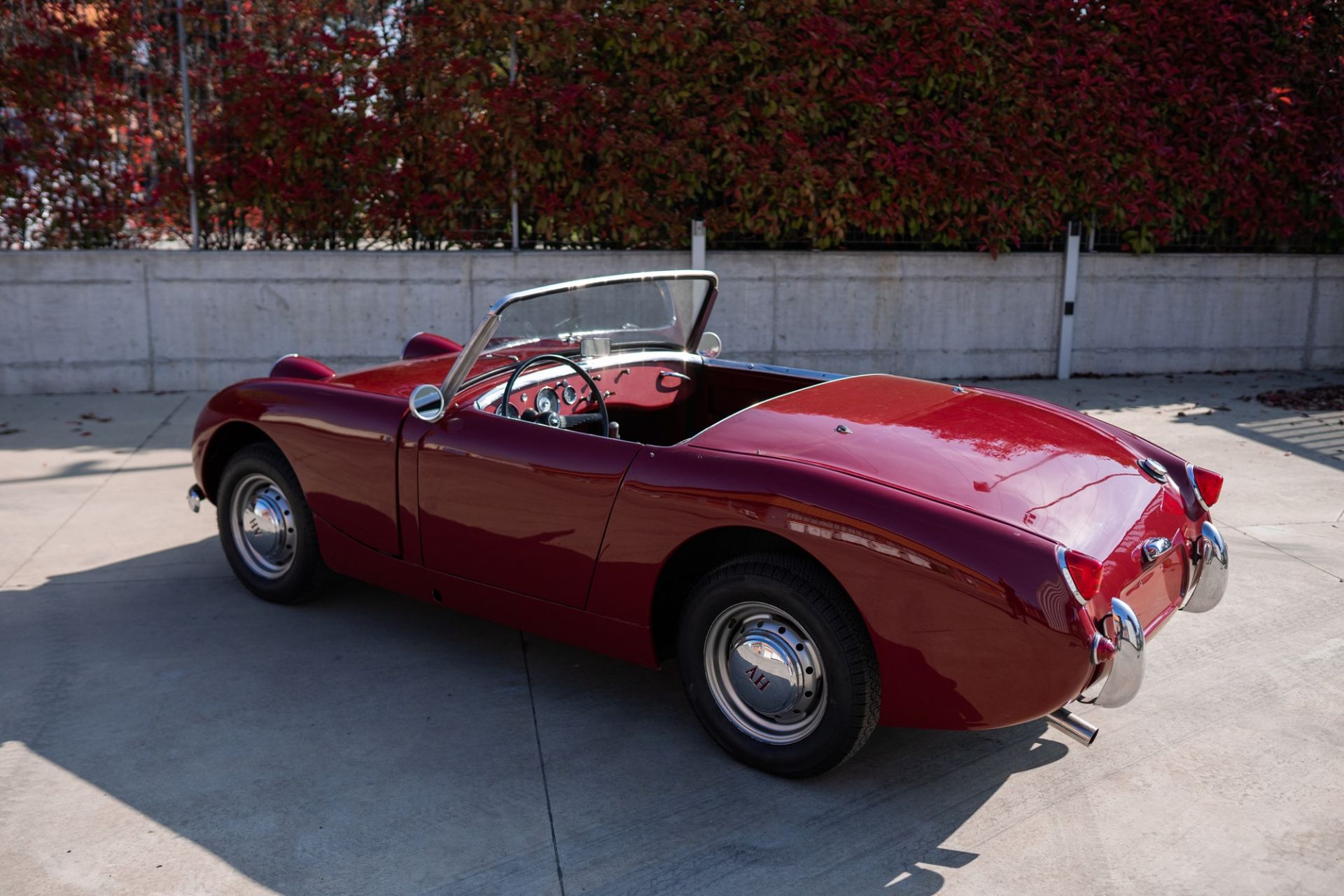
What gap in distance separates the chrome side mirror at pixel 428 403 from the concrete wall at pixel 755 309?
218 inches

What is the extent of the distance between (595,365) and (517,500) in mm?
827

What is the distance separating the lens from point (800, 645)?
3.32 meters

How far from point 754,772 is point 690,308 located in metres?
2.15

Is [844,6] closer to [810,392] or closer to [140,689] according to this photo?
[810,392]

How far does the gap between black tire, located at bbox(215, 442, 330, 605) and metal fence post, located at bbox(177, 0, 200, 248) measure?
5.05m

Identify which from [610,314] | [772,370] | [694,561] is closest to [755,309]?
[772,370]

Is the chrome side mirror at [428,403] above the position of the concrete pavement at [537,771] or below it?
above

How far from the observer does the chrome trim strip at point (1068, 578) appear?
291 cm

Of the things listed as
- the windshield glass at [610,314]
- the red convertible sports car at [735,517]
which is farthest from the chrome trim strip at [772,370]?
the windshield glass at [610,314]

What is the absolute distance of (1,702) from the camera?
12.8 ft

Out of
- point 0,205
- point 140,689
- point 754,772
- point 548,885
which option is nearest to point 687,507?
point 754,772

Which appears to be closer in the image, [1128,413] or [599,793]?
[599,793]

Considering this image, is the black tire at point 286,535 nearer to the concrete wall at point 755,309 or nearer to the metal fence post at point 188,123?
the concrete wall at point 755,309

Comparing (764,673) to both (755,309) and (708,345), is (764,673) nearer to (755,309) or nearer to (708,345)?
(708,345)
